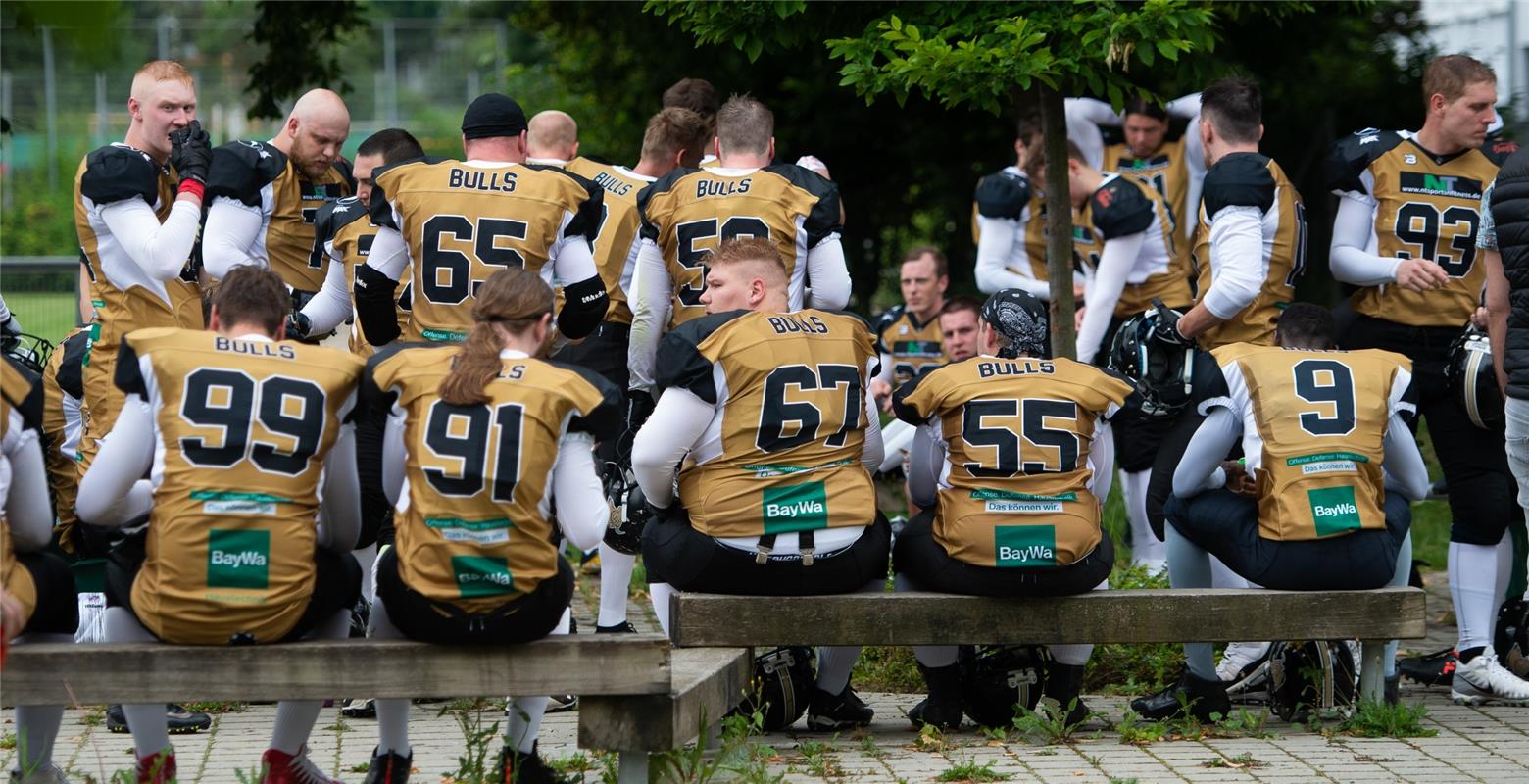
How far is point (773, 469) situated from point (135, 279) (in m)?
2.77

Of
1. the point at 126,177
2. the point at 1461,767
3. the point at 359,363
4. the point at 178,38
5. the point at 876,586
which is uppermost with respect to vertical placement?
the point at 178,38

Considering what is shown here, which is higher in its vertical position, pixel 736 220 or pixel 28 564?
pixel 736 220

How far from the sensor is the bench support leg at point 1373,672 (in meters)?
6.27

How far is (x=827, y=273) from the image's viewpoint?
6.97 metres

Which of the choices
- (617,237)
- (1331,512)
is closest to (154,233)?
(617,237)

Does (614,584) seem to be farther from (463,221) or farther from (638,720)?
(638,720)

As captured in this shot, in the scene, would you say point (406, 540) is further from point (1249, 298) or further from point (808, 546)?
point (1249, 298)

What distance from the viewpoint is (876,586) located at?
6152 millimetres

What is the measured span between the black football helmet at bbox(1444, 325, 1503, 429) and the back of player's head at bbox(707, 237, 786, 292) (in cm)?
291

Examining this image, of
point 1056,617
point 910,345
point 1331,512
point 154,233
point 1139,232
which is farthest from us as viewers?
point 910,345

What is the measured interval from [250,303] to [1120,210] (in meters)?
5.01

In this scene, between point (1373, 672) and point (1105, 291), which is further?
point (1105, 291)

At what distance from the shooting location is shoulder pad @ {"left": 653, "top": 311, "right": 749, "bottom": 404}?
5590mm

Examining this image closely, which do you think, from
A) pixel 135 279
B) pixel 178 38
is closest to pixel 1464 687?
pixel 135 279
